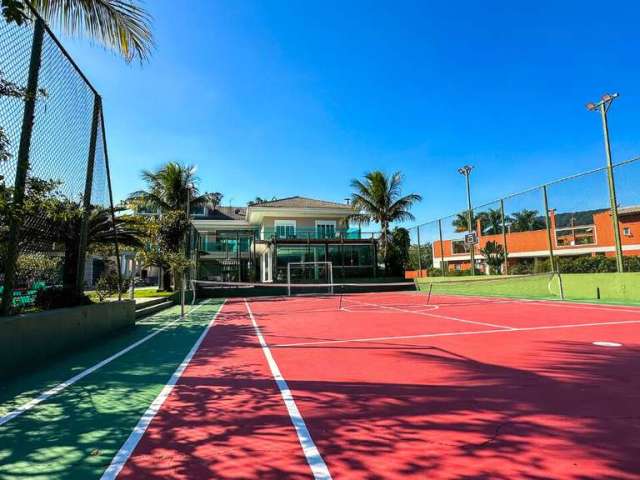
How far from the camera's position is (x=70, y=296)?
898 centimetres

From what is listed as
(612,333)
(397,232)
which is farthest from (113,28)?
(397,232)

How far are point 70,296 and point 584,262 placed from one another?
1866cm

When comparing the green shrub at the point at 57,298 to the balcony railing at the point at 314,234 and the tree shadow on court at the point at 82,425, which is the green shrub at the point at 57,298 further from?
the balcony railing at the point at 314,234

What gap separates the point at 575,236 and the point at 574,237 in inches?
4.1

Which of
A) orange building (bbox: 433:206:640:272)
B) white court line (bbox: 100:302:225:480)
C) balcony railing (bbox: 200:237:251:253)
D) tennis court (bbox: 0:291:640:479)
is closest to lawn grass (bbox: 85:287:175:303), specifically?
white court line (bbox: 100:302:225:480)

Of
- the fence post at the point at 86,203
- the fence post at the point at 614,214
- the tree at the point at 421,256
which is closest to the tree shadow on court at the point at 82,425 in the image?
the fence post at the point at 86,203

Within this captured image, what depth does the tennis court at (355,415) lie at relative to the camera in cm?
314

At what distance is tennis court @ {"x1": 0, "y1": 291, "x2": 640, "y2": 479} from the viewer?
3.14 meters

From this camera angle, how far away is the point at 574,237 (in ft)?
58.8

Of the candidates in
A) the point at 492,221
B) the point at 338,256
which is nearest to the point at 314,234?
the point at 338,256

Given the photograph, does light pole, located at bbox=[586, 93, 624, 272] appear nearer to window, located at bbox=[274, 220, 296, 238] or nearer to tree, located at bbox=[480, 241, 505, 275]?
tree, located at bbox=[480, 241, 505, 275]

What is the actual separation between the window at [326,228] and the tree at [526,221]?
1737 cm

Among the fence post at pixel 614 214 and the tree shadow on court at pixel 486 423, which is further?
the fence post at pixel 614 214

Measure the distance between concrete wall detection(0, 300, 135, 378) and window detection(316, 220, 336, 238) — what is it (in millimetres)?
26095
